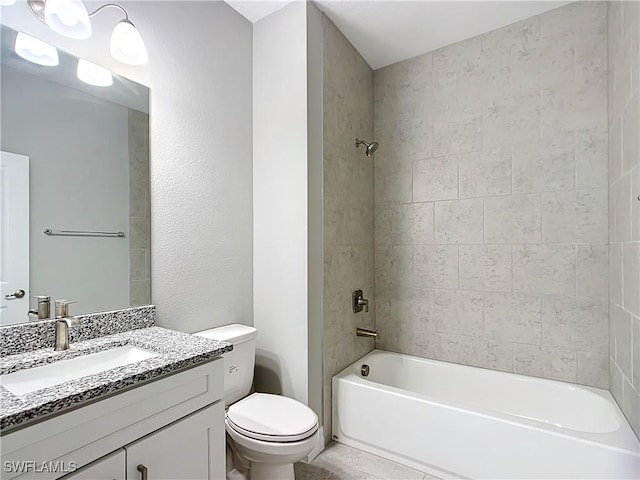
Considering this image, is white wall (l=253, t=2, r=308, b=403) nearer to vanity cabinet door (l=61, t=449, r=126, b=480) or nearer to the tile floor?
the tile floor

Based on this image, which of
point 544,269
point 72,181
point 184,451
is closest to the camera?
point 184,451

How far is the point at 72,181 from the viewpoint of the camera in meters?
1.33

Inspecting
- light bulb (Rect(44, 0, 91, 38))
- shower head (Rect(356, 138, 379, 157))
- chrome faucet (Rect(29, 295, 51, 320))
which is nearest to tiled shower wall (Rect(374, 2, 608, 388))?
shower head (Rect(356, 138, 379, 157))

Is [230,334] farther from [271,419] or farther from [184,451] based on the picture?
[184,451]

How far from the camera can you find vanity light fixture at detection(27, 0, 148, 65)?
1197 mm

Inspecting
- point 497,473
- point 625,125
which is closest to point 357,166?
point 625,125

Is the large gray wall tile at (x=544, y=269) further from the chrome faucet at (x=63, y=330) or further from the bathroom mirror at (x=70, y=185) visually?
the chrome faucet at (x=63, y=330)

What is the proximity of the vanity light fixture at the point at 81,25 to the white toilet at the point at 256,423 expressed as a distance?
1335 millimetres

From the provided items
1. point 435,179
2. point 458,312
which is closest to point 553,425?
point 458,312

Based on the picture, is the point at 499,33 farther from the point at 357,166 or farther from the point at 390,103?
the point at 357,166

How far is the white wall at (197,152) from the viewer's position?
1.62m

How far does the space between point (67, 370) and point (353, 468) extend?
150 centimetres

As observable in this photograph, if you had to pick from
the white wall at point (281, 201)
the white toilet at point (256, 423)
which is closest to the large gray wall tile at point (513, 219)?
the white wall at point (281, 201)

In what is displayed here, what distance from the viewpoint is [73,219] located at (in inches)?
52.4
